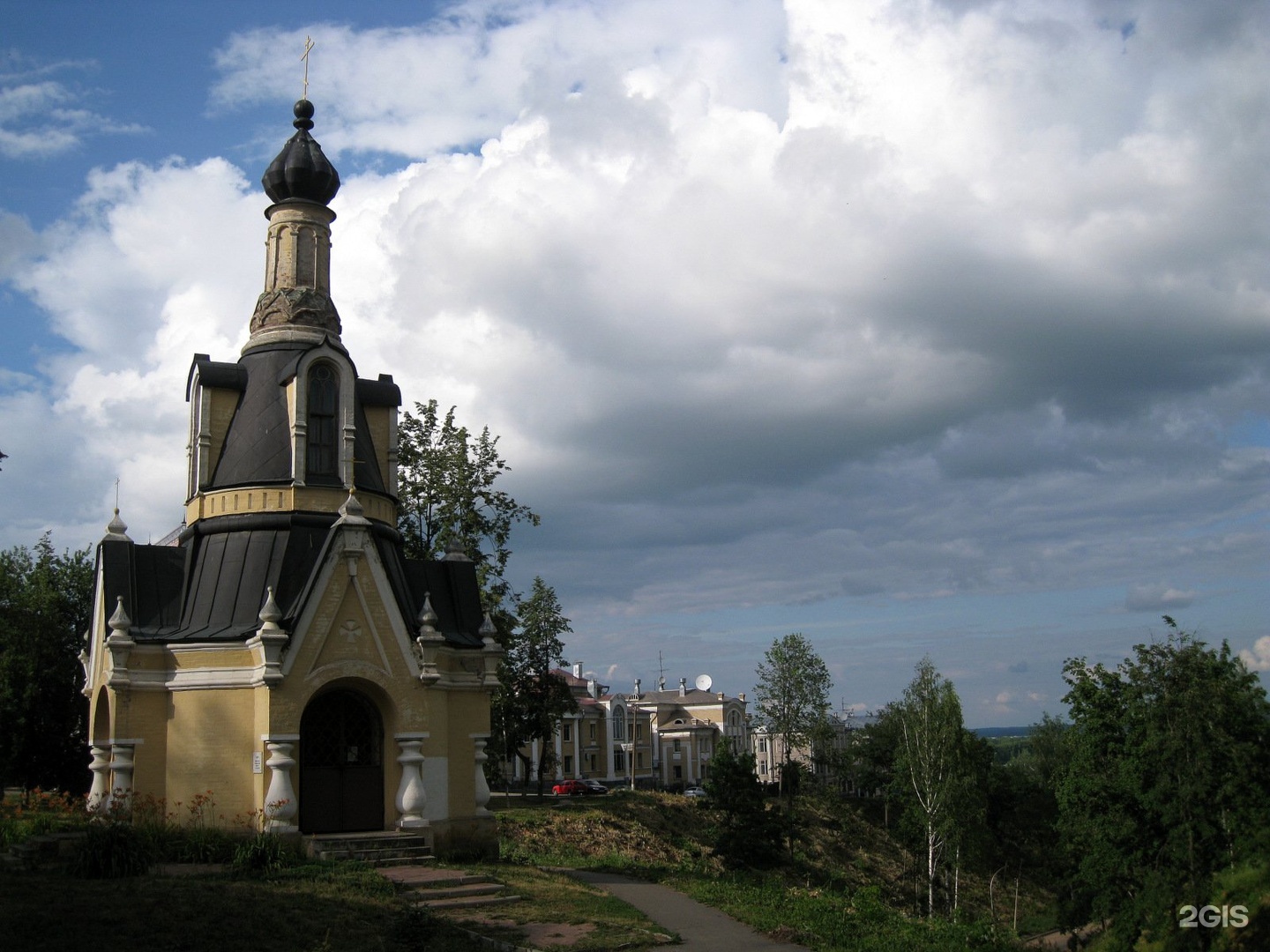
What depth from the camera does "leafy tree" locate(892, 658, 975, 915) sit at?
43000 mm

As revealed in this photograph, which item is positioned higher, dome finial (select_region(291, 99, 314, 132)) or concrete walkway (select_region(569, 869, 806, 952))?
dome finial (select_region(291, 99, 314, 132))

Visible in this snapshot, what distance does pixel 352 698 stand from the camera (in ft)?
62.5

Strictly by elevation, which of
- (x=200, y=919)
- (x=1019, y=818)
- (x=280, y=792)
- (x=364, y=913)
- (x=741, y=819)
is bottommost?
(x=1019, y=818)

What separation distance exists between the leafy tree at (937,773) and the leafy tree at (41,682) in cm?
2900

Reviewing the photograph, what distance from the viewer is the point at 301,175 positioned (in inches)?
872

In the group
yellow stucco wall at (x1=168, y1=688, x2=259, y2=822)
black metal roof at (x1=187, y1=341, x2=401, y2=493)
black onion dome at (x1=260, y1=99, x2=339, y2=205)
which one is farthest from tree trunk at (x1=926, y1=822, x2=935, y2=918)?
black onion dome at (x1=260, y1=99, x2=339, y2=205)

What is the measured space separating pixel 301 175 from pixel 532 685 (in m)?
21.8

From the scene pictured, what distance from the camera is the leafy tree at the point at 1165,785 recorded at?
19.2m

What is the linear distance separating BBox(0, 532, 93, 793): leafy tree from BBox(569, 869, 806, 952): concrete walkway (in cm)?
1937

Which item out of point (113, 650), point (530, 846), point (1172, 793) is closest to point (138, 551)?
point (113, 650)

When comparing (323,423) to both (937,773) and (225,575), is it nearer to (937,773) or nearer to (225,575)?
(225,575)

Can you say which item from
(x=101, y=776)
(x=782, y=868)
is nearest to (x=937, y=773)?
(x=782, y=868)

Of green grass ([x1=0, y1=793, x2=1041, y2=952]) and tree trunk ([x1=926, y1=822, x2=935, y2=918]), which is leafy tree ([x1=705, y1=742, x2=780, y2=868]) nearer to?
green grass ([x1=0, y1=793, x2=1041, y2=952])

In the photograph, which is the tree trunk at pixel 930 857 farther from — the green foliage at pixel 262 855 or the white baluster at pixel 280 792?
the green foliage at pixel 262 855
